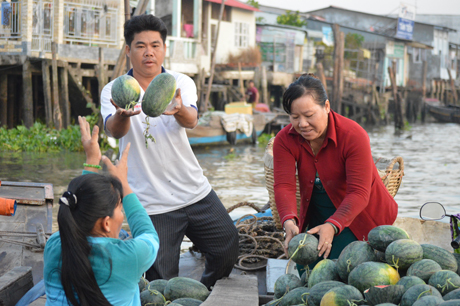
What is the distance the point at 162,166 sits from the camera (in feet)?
10.6

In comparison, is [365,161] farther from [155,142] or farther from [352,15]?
[352,15]

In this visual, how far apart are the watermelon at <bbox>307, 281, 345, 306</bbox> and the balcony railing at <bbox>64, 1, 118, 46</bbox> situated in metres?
14.7

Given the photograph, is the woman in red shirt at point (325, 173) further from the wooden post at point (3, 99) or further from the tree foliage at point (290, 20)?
the tree foliage at point (290, 20)

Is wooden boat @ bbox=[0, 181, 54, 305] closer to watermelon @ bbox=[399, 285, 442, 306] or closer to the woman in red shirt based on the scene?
the woman in red shirt

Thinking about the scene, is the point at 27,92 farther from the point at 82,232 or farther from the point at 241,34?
the point at 82,232

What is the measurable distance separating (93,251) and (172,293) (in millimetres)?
900

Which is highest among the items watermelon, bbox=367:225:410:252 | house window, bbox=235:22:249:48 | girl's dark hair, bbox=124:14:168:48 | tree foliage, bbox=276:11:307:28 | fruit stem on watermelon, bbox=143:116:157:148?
tree foliage, bbox=276:11:307:28

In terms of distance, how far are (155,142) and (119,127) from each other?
11.5 inches

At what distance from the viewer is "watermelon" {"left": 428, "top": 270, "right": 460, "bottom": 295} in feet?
7.39

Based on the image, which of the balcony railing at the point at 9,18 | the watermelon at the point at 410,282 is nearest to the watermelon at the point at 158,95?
the watermelon at the point at 410,282

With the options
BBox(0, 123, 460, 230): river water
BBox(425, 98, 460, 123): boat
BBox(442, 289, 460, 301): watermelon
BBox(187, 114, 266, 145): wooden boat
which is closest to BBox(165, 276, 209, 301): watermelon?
BBox(442, 289, 460, 301): watermelon

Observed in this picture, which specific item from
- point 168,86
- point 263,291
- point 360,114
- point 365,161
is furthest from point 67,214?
point 360,114

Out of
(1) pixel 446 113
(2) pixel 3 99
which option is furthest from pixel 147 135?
(1) pixel 446 113

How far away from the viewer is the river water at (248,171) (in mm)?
9008
